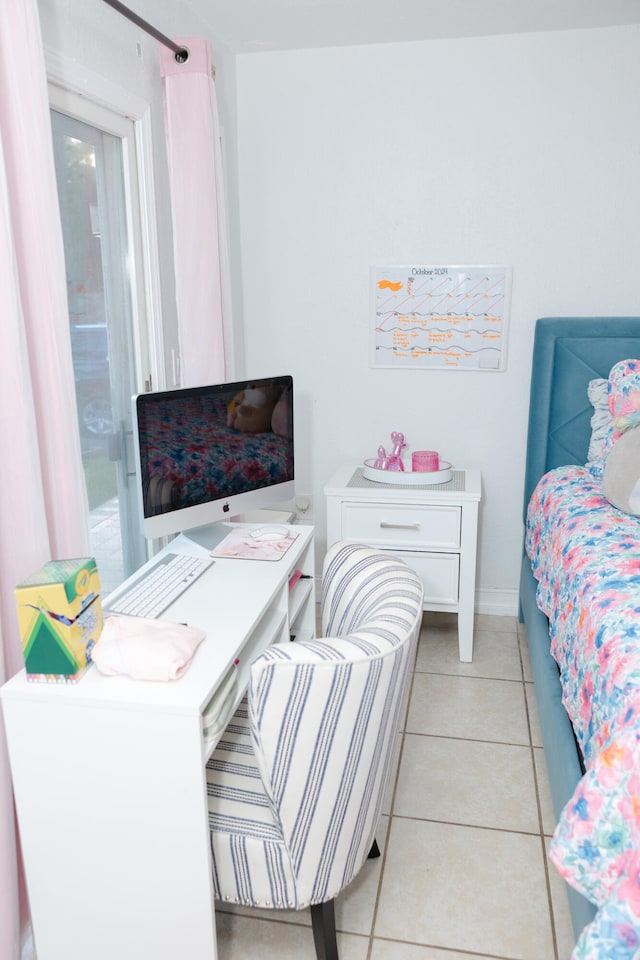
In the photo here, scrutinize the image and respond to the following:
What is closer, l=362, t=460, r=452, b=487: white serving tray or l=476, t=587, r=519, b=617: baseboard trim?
l=362, t=460, r=452, b=487: white serving tray

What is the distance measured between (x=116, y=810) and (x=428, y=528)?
1.75 metres

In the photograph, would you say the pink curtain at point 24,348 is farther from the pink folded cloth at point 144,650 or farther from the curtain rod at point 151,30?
the curtain rod at point 151,30

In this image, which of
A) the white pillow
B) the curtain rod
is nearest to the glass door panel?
the curtain rod

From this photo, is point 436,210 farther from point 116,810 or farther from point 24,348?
point 116,810

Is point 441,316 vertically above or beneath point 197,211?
beneath

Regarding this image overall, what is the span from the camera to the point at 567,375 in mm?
2957

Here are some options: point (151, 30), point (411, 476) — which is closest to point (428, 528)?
point (411, 476)

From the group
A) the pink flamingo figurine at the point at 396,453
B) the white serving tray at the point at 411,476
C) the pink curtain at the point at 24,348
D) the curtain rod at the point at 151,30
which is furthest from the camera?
the pink flamingo figurine at the point at 396,453

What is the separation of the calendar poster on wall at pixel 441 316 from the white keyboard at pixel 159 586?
1522mm

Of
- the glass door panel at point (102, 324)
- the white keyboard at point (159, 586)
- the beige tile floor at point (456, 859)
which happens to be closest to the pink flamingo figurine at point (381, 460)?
the beige tile floor at point (456, 859)

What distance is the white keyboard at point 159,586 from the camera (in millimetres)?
1689

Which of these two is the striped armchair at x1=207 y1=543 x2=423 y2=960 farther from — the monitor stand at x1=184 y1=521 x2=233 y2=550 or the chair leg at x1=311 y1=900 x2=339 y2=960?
the monitor stand at x1=184 y1=521 x2=233 y2=550

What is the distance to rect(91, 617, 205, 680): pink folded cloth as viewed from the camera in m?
1.39

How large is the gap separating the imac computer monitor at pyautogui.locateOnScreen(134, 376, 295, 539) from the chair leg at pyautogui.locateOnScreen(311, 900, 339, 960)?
95 centimetres
